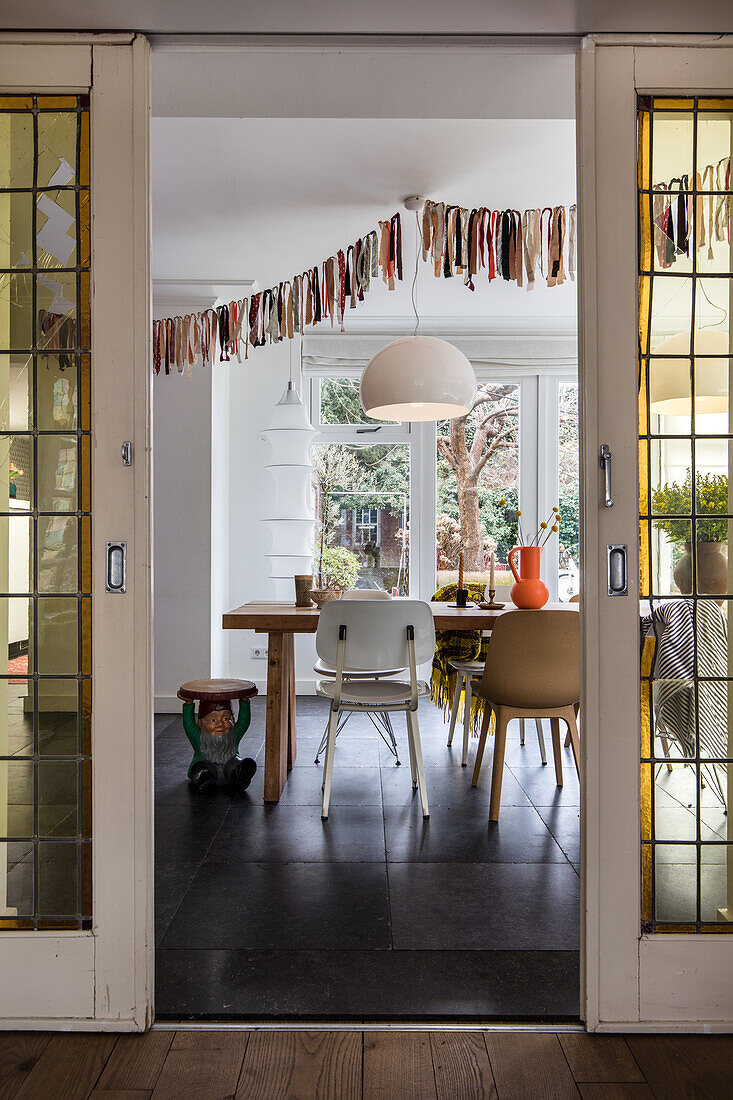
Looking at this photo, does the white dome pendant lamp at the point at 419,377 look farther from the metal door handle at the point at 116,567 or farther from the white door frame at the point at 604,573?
the metal door handle at the point at 116,567

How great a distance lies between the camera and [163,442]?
4.79m

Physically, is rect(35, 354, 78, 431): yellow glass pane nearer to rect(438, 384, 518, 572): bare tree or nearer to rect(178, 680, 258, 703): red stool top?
rect(178, 680, 258, 703): red stool top

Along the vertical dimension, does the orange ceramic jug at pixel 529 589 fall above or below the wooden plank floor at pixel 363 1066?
above

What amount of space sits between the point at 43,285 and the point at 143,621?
2.60ft

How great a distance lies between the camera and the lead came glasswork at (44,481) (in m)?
1.71

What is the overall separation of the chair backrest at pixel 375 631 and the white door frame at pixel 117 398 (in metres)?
1.27

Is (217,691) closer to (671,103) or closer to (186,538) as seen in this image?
(186,538)

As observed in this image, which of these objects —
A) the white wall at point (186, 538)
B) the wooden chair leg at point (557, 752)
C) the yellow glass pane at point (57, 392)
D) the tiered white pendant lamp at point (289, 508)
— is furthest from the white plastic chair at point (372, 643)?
the tiered white pendant lamp at point (289, 508)

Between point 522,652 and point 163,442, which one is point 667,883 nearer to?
point 522,652

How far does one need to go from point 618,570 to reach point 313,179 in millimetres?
2492

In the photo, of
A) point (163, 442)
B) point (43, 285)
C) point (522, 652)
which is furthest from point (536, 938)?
point (163, 442)

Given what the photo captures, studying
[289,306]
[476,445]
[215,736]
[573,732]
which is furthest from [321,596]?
[476,445]

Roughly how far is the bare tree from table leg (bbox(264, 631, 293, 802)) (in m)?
2.65

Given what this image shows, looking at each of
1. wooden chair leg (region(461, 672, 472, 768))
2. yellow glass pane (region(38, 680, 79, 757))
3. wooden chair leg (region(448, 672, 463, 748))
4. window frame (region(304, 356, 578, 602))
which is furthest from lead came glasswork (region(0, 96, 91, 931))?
window frame (region(304, 356, 578, 602))
